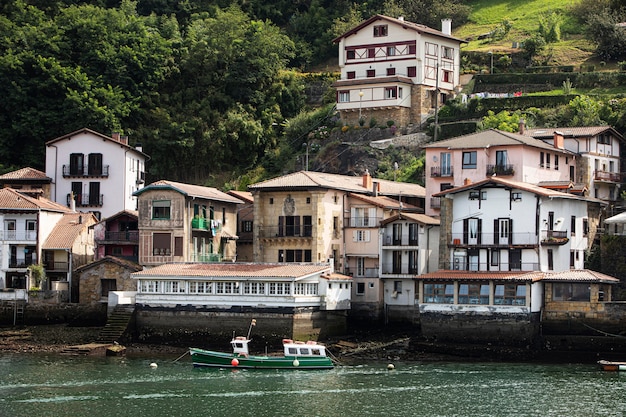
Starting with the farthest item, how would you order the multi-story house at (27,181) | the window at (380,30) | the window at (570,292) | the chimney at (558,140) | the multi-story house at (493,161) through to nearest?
the window at (380,30) → the multi-story house at (27,181) → the chimney at (558,140) → the multi-story house at (493,161) → the window at (570,292)

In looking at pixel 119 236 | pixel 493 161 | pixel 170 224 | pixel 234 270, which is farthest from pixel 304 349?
pixel 119 236

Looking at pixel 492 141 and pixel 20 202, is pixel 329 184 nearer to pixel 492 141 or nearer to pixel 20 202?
pixel 492 141

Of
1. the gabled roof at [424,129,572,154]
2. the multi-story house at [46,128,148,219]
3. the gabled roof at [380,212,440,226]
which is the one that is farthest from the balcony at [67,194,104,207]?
the gabled roof at [424,129,572,154]

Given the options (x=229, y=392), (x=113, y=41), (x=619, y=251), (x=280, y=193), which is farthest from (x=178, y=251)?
(x=113, y=41)

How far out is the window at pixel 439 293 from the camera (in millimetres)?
73125

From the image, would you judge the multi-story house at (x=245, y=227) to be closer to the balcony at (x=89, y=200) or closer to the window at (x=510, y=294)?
the balcony at (x=89, y=200)

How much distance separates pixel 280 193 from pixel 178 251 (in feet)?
24.5

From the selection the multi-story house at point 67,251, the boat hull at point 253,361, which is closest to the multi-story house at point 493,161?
the boat hull at point 253,361

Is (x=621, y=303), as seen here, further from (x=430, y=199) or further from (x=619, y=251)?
(x=430, y=199)

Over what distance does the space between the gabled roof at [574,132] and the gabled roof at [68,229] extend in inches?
1198

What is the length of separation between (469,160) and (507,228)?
9871mm

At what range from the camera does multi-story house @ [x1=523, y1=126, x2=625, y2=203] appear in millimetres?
85625

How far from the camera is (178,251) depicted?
80.8 meters

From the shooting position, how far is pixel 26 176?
3693 inches
